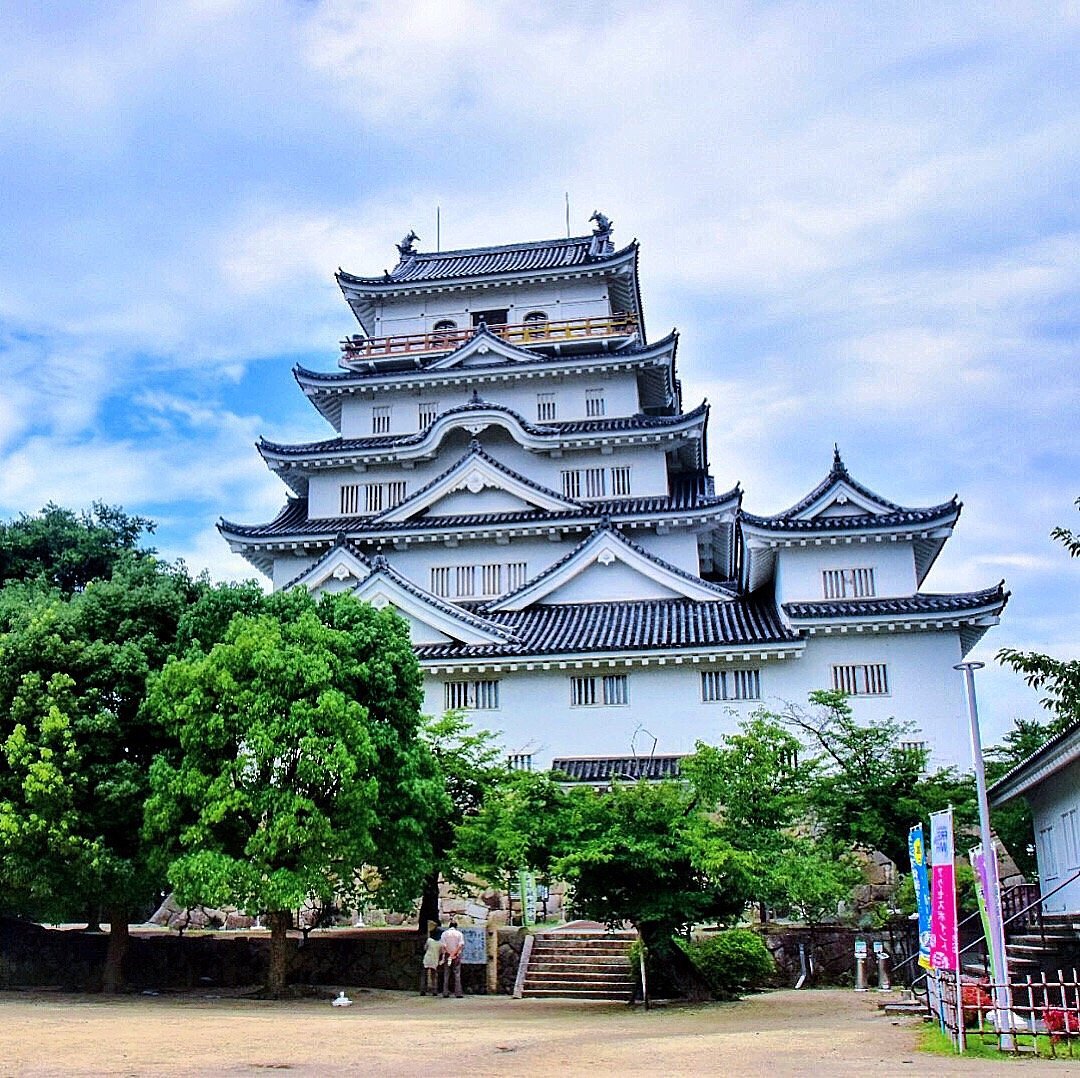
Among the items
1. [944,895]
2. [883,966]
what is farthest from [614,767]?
[944,895]

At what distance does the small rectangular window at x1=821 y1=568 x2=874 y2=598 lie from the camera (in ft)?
105

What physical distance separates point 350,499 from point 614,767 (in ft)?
49.6

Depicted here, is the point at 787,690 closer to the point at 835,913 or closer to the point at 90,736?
the point at 835,913

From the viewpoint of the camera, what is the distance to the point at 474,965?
2320 cm

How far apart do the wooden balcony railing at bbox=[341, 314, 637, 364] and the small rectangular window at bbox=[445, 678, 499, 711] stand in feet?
46.5

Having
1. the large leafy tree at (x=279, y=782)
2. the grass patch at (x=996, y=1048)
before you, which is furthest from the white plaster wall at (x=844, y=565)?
the grass patch at (x=996, y=1048)

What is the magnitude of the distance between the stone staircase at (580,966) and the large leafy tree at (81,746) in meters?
7.81

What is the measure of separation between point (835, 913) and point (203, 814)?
14247 millimetres

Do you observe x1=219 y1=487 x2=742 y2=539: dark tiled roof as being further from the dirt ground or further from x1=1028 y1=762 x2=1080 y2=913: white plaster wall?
the dirt ground

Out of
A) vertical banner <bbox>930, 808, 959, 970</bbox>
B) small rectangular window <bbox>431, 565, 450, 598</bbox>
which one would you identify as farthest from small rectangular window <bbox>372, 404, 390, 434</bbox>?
vertical banner <bbox>930, 808, 959, 970</bbox>

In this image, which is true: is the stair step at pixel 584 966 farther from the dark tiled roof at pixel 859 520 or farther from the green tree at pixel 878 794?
the dark tiled roof at pixel 859 520

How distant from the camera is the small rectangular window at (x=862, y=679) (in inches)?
1203

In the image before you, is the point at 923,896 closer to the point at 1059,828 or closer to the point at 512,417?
the point at 1059,828

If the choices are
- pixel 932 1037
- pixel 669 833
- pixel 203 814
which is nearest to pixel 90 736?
pixel 203 814
